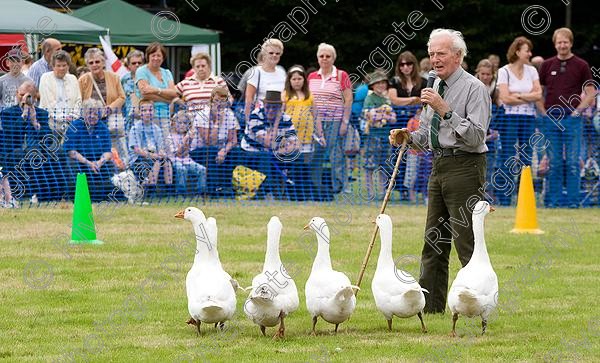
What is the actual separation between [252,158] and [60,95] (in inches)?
103

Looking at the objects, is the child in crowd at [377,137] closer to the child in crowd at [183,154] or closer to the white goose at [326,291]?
the child in crowd at [183,154]

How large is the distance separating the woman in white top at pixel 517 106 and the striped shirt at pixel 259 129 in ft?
9.43

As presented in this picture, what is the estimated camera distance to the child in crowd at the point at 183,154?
15.9 metres

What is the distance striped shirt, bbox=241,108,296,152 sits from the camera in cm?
1614

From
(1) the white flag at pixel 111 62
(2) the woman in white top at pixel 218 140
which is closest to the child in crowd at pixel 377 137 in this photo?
(2) the woman in white top at pixel 218 140

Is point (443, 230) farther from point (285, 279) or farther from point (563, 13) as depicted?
point (563, 13)

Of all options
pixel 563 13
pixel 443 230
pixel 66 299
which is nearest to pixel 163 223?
pixel 66 299

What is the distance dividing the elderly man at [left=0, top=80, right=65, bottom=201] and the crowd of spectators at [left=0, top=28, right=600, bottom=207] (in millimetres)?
13

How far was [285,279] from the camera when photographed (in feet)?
26.3

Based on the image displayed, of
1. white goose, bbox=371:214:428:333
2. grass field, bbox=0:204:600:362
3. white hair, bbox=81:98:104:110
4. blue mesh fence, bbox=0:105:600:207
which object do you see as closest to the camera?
grass field, bbox=0:204:600:362

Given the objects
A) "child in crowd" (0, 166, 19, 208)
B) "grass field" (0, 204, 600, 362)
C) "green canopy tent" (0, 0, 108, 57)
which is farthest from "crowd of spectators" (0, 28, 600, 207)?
"green canopy tent" (0, 0, 108, 57)

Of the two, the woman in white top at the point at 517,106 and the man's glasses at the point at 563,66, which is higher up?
the man's glasses at the point at 563,66

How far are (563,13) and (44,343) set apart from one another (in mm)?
28852

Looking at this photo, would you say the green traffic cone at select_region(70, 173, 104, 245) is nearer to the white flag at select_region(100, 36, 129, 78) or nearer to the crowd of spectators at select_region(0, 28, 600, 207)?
the crowd of spectators at select_region(0, 28, 600, 207)
